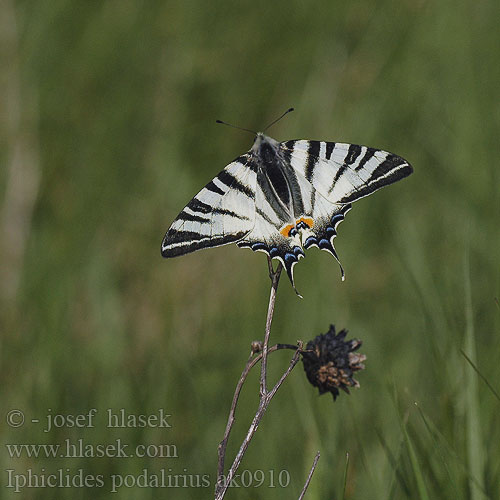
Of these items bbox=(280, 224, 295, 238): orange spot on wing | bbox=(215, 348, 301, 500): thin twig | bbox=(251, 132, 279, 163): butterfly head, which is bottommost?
bbox=(215, 348, 301, 500): thin twig

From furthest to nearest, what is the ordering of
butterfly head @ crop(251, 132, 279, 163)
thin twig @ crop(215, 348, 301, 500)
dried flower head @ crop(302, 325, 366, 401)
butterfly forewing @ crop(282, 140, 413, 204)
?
butterfly head @ crop(251, 132, 279, 163) → butterfly forewing @ crop(282, 140, 413, 204) → dried flower head @ crop(302, 325, 366, 401) → thin twig @ crop(215, 348, 301, 500)

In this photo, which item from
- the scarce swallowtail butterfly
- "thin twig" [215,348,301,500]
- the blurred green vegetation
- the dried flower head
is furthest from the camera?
the blurred green vegetation

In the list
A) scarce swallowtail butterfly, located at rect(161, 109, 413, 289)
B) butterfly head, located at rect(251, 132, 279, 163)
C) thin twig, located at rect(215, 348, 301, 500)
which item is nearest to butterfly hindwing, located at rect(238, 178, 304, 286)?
scarce swallowtail butterfly, located at rect(161, 109, 413, 289)

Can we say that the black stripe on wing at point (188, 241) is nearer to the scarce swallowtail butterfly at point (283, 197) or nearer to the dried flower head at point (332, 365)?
the scarce swallowtail butterfly at point (283, 197)

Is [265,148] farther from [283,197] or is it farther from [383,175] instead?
[383,175]

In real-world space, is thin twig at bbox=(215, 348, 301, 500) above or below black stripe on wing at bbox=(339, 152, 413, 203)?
below

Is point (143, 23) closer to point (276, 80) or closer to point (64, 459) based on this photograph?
point (276, 80)

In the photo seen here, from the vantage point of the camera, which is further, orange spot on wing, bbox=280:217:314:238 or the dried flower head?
orange spot on wing, bbox=280:217:314:238

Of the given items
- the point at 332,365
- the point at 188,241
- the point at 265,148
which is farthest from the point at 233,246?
the point at 332,365

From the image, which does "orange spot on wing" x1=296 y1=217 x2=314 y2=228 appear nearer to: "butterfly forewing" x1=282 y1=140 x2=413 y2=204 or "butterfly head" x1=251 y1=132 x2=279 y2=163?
"butterfly forewing" x1=282 y1=140 x2=413 y2=204
